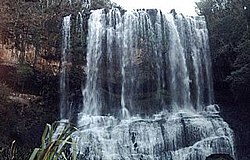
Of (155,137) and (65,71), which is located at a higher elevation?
(65,71)

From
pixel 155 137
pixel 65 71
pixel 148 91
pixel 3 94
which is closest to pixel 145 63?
pixel 148 91

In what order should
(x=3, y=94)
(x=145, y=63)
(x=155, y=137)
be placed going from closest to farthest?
(x=3, y=94)
(x=155, y=137)
(x=145, y=63)

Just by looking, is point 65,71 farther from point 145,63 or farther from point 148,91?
point 148,91

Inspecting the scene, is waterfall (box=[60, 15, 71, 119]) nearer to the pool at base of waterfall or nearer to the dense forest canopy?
the pool at base of waterfall

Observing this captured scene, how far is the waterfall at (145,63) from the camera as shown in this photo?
535 inches

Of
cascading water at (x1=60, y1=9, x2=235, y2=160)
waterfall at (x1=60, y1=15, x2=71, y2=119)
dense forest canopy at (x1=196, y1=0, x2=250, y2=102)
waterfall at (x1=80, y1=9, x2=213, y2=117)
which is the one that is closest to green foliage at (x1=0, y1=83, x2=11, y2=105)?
waterfall at (x1=60, y1=15, x2=71, y2=119)

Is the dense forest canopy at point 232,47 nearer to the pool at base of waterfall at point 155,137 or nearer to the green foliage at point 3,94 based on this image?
the pool at base of waterfall at point 155,137

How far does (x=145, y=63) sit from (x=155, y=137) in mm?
3222

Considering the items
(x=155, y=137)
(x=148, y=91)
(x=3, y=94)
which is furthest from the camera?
(x=148, y=91)

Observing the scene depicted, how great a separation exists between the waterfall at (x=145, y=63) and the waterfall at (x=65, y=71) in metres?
0.73

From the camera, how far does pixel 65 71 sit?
13992 mm

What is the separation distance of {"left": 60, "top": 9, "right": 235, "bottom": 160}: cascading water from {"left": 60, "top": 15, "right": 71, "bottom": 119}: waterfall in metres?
0.71

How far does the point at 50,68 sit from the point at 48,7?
254 centimetres

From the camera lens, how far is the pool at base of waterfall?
11.2 m
